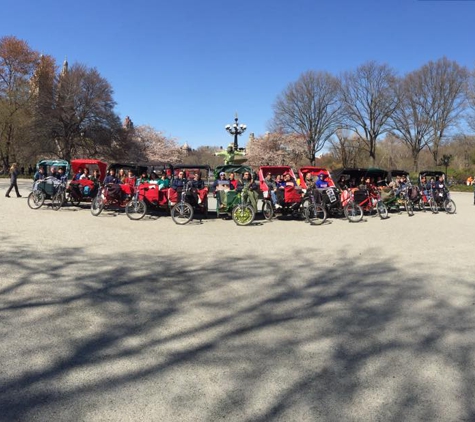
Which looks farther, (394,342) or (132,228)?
(132,228)

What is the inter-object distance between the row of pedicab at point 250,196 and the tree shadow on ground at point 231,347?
19.7ft

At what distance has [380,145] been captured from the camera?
237 ft

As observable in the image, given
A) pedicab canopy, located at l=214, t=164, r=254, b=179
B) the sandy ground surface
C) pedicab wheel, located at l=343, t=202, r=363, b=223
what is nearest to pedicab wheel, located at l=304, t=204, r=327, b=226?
pedicab wheel, located at l=343, t=202, r=363, b=223

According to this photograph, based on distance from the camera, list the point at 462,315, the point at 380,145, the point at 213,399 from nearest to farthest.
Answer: the point at 213,399, the point at 462,315, the point at 380,145

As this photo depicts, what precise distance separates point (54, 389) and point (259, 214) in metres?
11.6

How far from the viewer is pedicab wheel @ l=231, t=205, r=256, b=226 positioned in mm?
11086

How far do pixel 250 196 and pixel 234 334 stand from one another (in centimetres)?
779

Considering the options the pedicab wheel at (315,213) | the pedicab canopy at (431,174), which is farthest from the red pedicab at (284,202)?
the pedicab canopy at (431,174)

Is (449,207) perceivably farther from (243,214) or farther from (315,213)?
(243,214)

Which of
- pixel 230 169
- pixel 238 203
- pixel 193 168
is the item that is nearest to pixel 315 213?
pixel 238 203

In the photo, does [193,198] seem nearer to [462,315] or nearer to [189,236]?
[189,236]

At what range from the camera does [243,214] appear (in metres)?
11.1

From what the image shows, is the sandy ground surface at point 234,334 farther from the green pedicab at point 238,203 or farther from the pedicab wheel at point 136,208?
the pedicab wheel at point 136,208

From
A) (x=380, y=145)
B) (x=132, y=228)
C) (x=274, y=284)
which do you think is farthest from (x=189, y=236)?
(x=380, y=145)
